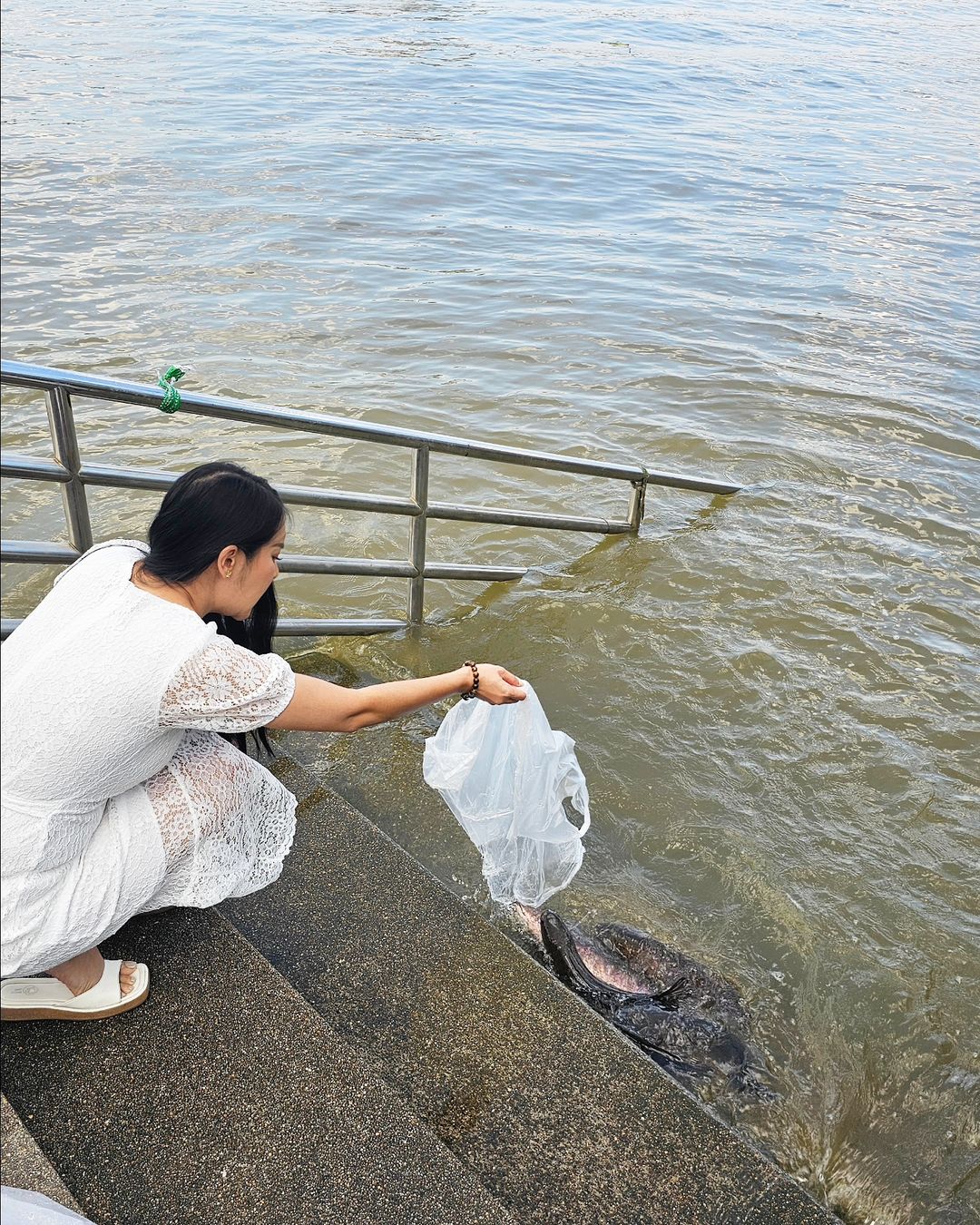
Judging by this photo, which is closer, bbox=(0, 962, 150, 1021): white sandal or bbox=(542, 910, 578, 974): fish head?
bbox=(0, 962, 150, 1021): white sandal

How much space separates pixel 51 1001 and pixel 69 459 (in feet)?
5.50

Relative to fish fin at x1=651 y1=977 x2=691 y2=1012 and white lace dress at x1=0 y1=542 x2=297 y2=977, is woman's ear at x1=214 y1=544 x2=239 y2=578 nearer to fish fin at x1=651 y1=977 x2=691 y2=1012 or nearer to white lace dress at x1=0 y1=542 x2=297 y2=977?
white lace dress at x1=0 y1=542 x2=297 y2=977

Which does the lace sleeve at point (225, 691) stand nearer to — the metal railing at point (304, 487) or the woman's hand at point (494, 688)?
the woman's hand at point (494, 688)

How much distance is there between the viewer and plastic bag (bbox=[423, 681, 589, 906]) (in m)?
2.97

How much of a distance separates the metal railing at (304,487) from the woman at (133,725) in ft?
3.33

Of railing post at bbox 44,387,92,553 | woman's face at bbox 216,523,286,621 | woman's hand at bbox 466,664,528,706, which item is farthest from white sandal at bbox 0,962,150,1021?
railing post at bbox 44,387,92,553

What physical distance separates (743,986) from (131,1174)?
1.97 meters

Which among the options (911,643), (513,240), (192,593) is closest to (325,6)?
(513,240)

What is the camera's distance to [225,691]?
2.04m

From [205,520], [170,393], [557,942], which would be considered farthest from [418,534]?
[205,520]

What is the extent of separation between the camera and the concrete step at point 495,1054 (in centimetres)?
203

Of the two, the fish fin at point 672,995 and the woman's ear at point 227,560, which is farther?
the fish fin at point 672,995

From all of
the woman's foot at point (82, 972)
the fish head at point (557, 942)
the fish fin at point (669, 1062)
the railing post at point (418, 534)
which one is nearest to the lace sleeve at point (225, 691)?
the woman's foot at point (82, 972)

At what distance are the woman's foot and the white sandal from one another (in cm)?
1
